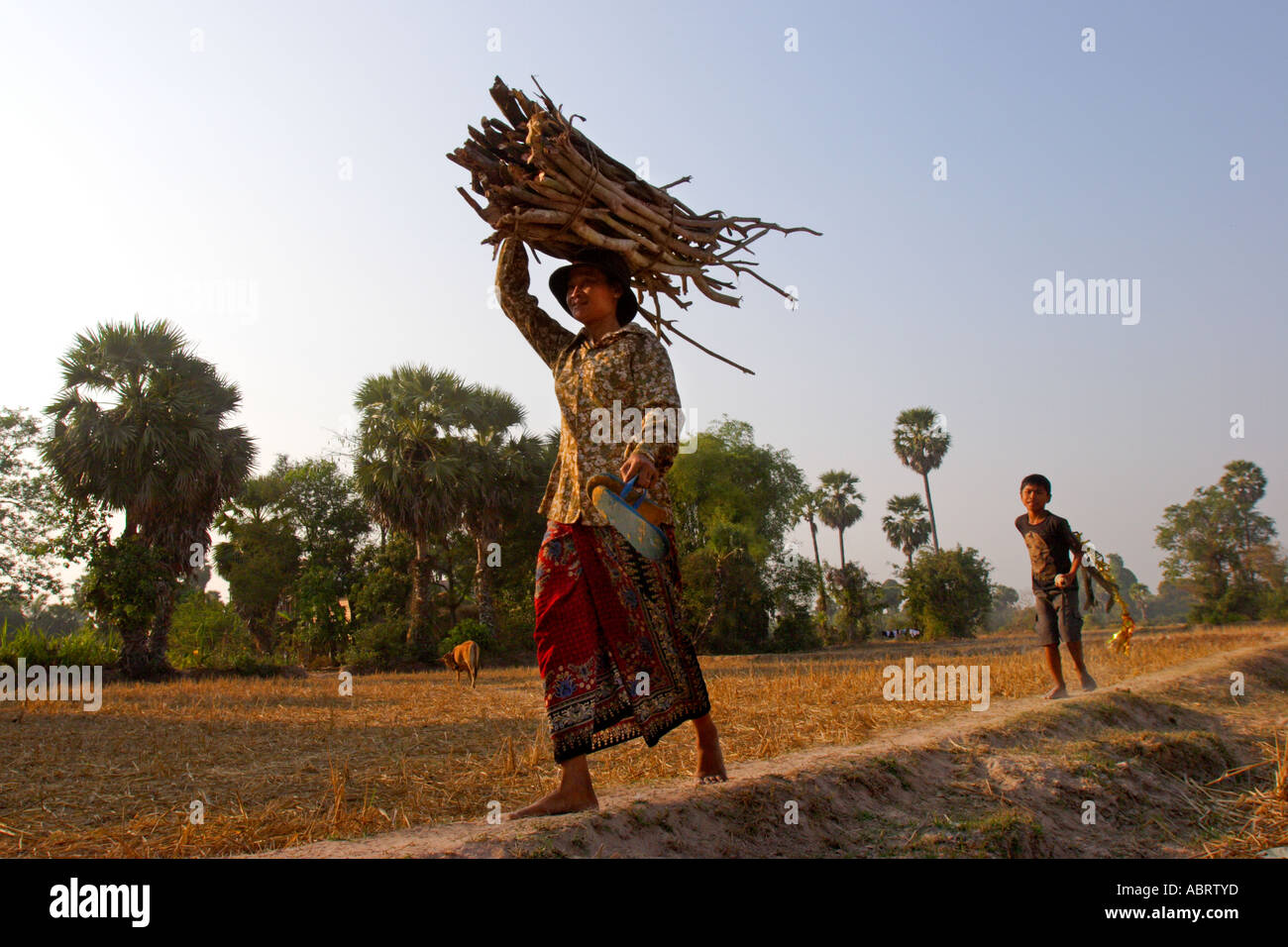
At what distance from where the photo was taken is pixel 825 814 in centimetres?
318

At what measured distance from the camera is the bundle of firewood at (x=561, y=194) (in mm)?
3486

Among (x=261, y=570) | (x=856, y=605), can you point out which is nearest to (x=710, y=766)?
(x=261, y=570)

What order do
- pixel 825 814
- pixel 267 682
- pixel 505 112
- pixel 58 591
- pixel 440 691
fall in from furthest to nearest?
1. pixel 58 591
2. pixel 267 682
3. pixel 440 691
4. pixel 505 112
5. pixel 825 814

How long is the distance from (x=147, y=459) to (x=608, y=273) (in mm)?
16215

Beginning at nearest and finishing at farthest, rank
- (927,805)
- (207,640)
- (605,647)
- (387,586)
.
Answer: (605,647)
(927,805)
(207,640)
(387,586)

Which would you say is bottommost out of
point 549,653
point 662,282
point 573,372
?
point 549,653

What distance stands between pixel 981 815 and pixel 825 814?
2.30 ft

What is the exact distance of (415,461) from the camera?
2303cm

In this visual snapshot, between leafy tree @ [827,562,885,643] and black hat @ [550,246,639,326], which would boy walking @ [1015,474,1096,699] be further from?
leafy tree @ [827,562,885,643]

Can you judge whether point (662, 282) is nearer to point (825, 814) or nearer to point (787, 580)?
point (825, 814)

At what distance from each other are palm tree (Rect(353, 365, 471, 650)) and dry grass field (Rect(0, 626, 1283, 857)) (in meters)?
12.7

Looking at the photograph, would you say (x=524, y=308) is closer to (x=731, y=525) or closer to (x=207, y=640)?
(x=207, y=640)

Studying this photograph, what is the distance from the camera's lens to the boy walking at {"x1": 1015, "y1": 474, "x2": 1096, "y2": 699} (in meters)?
7.02
